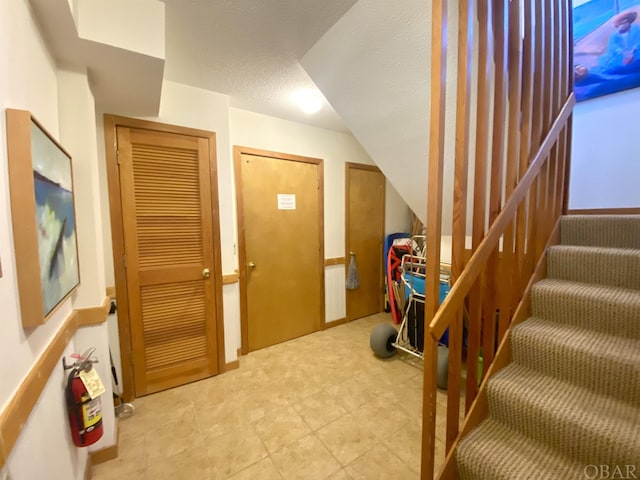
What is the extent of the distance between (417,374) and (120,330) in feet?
7.97

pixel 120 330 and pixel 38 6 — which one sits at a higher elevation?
pixel 38 6

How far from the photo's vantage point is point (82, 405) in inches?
46.2

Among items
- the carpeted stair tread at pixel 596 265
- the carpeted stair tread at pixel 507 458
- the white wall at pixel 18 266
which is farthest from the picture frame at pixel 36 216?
the carpeted stair tread at pixel 596 265

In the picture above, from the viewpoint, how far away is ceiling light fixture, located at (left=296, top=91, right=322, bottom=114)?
228 centimetres

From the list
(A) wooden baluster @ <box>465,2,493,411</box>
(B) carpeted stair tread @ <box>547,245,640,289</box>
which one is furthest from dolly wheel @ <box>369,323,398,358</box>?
(B) carpeted stair tread @ <box>547,245,640,289</box>

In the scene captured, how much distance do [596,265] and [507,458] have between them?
1.10m

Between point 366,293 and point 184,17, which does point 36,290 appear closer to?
point 184,17

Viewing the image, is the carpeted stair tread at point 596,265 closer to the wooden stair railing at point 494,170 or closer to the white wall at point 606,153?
the wooden stair railing at point 494,170

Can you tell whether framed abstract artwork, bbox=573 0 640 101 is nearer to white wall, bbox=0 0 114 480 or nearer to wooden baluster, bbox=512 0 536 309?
wooden baluster, bbox=512 0 536 309

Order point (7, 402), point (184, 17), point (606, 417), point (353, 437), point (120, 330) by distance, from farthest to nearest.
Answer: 1. point (120, 330)
2. point (353, 437)
3. point (184, 17)
4. point (606, 417)
5. point (7, 402)

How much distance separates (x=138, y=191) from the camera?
197 cm

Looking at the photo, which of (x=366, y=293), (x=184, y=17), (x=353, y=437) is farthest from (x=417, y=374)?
(x=184, y=17)

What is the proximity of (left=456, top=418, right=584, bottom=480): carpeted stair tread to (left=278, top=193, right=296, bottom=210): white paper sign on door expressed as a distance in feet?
7.55

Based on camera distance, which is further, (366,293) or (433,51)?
(366,293)
